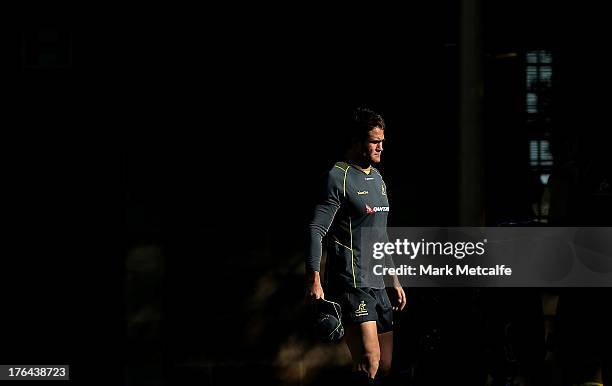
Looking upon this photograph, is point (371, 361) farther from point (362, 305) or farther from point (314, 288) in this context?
point (314, 288)

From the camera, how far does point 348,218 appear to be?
326 inches

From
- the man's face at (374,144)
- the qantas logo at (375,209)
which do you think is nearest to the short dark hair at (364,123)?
the man's face at (374,144)

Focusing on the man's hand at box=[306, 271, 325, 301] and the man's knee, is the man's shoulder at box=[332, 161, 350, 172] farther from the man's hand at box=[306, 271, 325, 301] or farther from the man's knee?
the man's knee

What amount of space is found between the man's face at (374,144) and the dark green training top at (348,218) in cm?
13

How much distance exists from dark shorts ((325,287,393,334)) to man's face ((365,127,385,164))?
0.79 metres

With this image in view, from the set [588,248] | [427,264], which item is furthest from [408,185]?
[588,248]

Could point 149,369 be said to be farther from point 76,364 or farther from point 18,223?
point 18,223

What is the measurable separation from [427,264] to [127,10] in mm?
2910

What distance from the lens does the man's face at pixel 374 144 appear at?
324 inches

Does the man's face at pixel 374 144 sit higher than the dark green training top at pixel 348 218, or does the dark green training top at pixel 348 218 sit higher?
the man's face at pixel 374 144

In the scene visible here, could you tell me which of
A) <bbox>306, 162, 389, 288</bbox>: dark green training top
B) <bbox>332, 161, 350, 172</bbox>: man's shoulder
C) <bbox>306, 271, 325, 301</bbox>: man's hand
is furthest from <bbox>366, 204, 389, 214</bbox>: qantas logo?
<bbox>306, 271, 325, 301</bbox>: man's hand

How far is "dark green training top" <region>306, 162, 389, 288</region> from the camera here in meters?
8.20

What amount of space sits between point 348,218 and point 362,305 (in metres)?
0.52

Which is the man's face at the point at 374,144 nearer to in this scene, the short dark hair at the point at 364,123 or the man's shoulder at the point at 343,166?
the short dark hair at the point at 364,123
